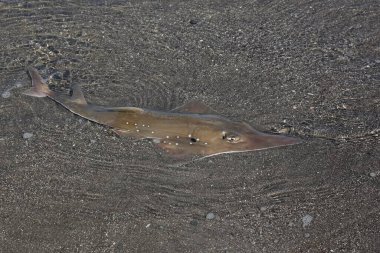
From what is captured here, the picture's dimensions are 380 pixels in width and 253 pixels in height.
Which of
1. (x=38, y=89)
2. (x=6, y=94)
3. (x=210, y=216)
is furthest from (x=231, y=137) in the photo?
(x=6, y=94)

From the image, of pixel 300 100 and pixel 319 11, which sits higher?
pixel 319 11

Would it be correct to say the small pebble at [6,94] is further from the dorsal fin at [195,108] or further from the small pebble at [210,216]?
the small pebble at [210,216]

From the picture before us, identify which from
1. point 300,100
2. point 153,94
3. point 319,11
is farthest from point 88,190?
point 319,11

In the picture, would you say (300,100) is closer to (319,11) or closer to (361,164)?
(361,164)

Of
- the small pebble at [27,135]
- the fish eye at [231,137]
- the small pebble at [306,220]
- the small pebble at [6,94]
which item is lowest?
the small pebble at [306,220]

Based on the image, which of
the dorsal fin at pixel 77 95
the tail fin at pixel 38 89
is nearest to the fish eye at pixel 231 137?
the dorsal fin at pixel 77 95

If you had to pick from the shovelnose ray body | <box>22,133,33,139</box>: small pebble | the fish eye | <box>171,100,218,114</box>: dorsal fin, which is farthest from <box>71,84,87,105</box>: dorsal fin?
the fish eye

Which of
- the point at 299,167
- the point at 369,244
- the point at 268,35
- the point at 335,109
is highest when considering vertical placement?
the point at 268,35
